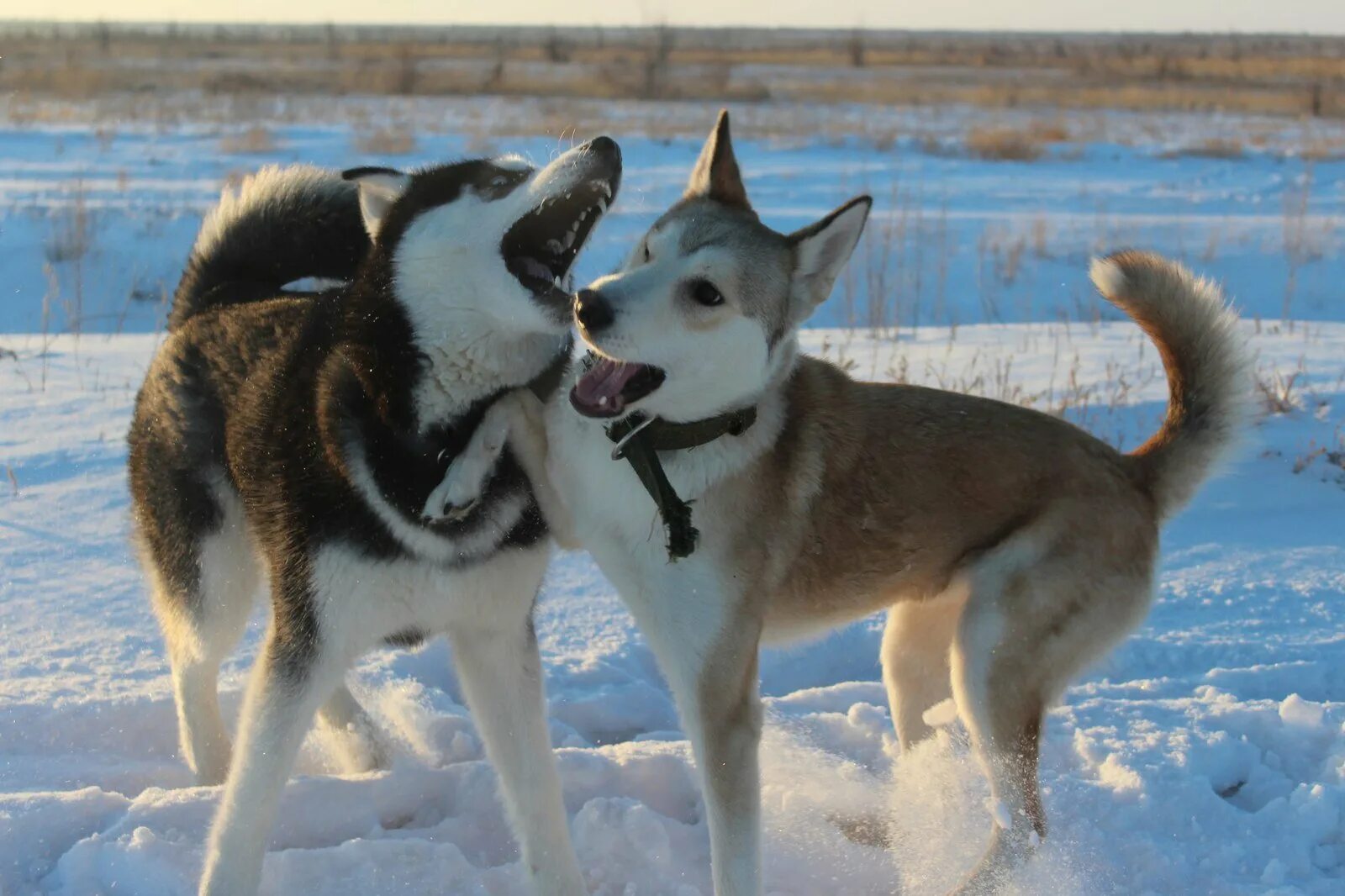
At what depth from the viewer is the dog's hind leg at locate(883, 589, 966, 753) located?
11.2 ft

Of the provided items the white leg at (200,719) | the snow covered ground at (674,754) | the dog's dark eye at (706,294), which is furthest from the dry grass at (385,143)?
the dog's dark eye at (706,294)

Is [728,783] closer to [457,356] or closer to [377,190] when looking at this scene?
[457,356]

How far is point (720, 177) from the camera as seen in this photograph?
320 cm

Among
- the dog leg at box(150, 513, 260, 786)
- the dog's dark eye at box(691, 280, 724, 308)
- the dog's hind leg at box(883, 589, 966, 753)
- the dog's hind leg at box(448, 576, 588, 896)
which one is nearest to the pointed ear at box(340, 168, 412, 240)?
the dog's dark eye at box(691, 280, 724, 308)

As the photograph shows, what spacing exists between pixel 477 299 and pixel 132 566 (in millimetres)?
2456

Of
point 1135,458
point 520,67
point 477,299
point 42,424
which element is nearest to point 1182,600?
point 1135,458

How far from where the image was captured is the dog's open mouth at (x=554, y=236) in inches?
112

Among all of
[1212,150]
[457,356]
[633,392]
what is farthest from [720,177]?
[1212,150]

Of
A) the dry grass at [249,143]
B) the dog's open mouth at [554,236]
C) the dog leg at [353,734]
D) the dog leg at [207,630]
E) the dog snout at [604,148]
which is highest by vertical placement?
the dog snout at [604,148]

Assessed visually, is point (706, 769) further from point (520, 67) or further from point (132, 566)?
point (520, 67)

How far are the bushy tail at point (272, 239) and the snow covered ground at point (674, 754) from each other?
115cm

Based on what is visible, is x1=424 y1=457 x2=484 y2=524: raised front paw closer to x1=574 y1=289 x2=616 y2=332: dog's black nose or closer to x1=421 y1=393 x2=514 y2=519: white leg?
x1=421 y1=393 x2=514 y2=519: white leg

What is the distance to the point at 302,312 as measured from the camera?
3.32 m

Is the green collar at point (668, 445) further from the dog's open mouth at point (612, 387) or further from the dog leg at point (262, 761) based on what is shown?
the dog leg at point (262, 761)
